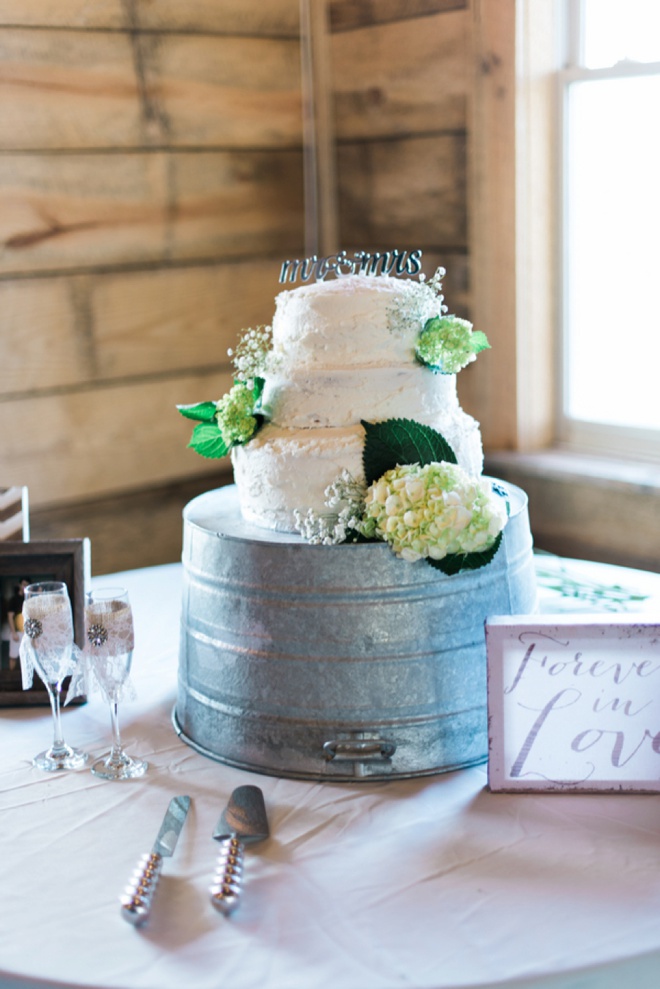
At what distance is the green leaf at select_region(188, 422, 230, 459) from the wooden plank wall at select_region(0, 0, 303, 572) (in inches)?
42.9

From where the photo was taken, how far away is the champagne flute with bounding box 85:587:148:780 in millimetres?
1227

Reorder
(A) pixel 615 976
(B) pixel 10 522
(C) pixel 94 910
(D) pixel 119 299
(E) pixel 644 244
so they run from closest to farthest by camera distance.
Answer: (A) pixel 615 976 → (C) pixel 94 910 → (B) pixel 10 522 → (E) pixel 644 244 → (D) pixel 119 299

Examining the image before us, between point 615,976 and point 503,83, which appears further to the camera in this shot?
point 503,83

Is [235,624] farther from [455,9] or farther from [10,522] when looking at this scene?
[455,9]

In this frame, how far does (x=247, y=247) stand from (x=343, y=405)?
5.01ft

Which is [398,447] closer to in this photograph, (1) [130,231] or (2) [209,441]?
(2) [209,441]

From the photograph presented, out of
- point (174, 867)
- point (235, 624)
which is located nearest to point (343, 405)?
point (235, 624)

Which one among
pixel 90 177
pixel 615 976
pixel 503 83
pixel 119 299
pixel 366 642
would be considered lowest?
pixel 615 976

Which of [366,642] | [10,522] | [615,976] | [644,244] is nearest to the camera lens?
[615,976]

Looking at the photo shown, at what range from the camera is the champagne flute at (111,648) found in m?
1.23

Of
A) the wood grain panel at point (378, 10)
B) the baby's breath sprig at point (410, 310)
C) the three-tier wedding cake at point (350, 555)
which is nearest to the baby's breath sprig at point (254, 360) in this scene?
the three-tier wedding cake at point (350, 555)

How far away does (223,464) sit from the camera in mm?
2801

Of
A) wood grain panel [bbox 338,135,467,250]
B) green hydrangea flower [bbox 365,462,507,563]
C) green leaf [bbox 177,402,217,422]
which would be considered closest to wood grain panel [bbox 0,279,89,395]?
wood grain panel [bbox 338,135,467,250]

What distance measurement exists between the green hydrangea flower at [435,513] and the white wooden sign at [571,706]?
10cm
